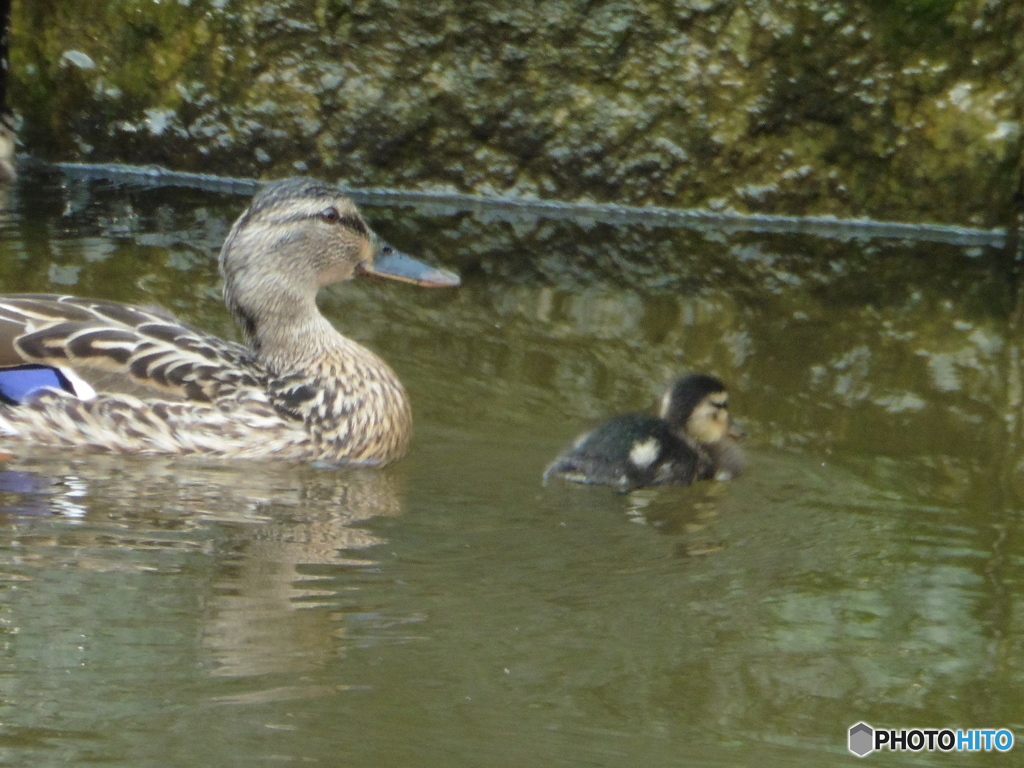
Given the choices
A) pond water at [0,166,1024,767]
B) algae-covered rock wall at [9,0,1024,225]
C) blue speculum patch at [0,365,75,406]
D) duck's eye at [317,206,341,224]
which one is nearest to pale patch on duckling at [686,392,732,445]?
pond water at [0,166,1024,767]

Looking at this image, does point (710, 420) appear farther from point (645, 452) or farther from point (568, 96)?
point (568, 96)

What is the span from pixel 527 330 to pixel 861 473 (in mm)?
1666

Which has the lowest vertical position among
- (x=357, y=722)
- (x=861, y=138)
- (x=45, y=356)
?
(x=357, y=722)

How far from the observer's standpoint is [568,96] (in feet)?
26.5

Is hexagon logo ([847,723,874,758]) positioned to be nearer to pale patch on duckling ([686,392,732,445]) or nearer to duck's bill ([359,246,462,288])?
pale patch on duckling ([686,392,732,445])

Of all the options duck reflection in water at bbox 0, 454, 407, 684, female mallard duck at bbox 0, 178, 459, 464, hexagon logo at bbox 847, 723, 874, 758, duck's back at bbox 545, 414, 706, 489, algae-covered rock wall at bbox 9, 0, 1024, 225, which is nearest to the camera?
hexagon logo at bbox 847, 723, 874, 758

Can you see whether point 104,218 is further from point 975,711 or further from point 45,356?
point 975,711

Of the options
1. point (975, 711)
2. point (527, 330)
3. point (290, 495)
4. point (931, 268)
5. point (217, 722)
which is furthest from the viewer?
point (931, 268)

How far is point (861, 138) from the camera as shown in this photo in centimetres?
783

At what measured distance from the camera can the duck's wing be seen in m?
4.50

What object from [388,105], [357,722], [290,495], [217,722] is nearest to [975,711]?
[357,722]

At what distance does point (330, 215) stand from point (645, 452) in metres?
1.26

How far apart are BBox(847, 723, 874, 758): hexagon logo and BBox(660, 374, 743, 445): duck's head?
176 cm

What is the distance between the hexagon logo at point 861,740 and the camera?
2738mm
